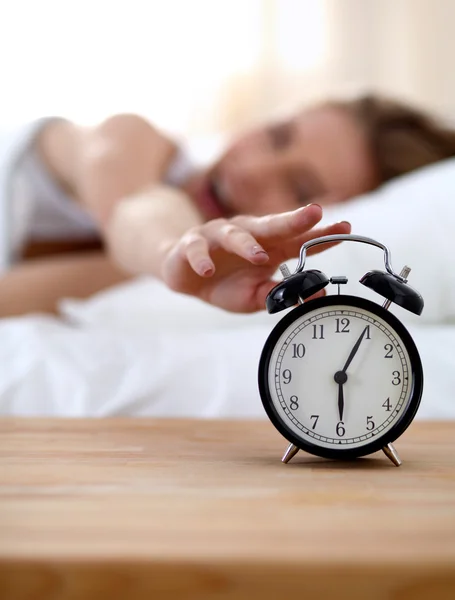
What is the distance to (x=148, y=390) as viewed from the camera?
1.04 m

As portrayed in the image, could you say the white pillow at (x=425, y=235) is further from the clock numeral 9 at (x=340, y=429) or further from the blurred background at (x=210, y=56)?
the blurred background at (x=210, y=56)

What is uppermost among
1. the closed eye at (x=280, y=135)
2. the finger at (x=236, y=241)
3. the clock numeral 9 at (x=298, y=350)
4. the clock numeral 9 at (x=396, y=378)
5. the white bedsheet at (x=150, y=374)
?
the finger at (x=236, y=241)

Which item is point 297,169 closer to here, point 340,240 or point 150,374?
point 150,374

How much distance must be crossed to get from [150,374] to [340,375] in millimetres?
435

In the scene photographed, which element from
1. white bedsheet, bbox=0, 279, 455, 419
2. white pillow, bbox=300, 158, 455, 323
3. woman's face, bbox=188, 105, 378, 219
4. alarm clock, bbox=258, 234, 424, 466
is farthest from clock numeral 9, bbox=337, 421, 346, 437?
woman's face, bbox=188, 105, 378, 219

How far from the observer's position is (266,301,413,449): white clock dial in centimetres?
67

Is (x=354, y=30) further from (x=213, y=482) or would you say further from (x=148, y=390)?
(x=213, y=482)

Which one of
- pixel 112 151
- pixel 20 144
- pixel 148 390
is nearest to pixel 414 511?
pixel 148 390

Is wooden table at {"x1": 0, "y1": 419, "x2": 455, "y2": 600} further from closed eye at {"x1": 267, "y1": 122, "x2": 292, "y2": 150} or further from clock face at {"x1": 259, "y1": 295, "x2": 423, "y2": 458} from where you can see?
closed eye at {"x1": 267, "y1": 122, "x2": 292, "y2": 150}

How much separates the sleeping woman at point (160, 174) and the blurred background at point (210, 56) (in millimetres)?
1164

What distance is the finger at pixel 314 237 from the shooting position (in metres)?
0.71

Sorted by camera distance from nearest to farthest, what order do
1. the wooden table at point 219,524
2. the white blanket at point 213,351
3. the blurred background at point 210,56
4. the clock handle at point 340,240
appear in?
the wooden table at point 219,524 < the clock handle at point 340,240 < the white blanket at point 213,351 < the blurred background at point 210,56

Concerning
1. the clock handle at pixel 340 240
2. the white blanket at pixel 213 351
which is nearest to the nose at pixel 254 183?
the white blanket at pixel 213 351

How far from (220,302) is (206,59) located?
2750 millimetres
